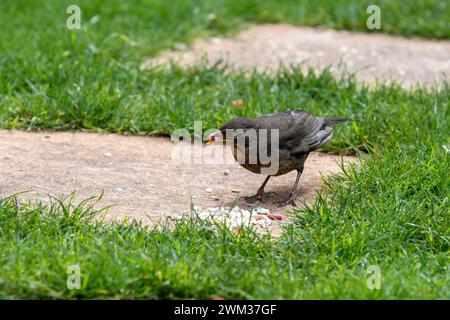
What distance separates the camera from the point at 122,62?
900cm

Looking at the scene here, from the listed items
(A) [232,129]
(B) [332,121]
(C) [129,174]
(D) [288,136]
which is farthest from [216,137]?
(B) [332,121]

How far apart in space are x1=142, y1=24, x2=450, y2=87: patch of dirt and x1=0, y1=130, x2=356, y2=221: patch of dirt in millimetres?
1870

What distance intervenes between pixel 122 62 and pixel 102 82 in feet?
2.52

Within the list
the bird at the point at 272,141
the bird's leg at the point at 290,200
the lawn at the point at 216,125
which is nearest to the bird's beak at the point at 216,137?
the bird at the point at 272,141

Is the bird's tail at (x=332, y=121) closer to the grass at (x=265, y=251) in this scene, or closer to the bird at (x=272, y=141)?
the bird at (x=272, y=141)

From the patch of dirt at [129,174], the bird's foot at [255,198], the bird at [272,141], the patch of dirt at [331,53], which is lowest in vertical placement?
the bird's foot at [255,198]

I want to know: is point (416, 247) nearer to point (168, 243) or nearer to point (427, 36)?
point (168, 243)

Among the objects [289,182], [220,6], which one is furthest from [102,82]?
[220,6]

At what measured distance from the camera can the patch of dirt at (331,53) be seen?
9.41 m

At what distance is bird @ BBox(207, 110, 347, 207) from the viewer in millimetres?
6254

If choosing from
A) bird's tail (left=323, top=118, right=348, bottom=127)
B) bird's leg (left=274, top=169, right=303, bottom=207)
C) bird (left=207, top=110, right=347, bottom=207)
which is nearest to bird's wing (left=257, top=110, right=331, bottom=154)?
bird (left=207, top=110, right=347, bottom=207)

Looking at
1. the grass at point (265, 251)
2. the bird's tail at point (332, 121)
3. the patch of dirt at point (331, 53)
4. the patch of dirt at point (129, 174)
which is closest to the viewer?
the grass at point (265, 251)

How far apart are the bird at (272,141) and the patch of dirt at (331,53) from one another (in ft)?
7.91

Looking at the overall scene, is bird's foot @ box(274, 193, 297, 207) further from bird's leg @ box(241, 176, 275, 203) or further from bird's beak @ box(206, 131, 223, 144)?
bird's beak @ box(206, 131, 223, 144)
